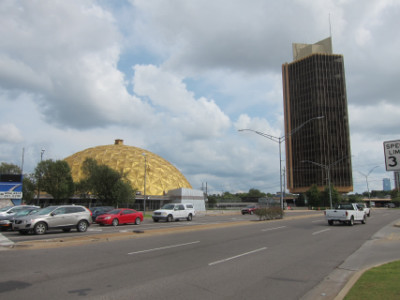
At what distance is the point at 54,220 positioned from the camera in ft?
59.7

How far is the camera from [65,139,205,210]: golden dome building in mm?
61719

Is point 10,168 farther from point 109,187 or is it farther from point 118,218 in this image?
point 118,218

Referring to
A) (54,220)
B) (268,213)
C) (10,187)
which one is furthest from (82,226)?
(10,187)

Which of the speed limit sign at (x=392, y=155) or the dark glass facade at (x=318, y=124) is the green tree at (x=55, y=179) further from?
the dark glass facade at (x=318, y=124)

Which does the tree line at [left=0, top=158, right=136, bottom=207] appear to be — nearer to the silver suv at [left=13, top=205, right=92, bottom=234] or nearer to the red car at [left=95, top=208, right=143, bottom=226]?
the red car at [left=95, top=208, right=143, bottom=226]

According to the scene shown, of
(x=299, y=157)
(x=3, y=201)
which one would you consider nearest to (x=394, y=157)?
(x=3, y=201)

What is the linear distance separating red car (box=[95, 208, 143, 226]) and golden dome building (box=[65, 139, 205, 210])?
28423 mm

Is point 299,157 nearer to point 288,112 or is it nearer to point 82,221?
point 288,112

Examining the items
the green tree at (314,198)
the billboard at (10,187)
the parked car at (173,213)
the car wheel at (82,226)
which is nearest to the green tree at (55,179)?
the billboard at (10,187)

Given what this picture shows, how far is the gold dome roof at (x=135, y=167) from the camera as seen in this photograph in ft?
209

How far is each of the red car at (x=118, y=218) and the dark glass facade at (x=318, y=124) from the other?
279 feet

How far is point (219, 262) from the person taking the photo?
32.0 feet

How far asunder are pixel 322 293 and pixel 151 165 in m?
66.9

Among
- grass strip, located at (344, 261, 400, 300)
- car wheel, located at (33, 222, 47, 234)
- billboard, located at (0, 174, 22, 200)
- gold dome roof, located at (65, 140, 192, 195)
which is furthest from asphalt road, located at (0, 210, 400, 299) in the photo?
gold dome roof, located at (65, 140, 192, 195)
